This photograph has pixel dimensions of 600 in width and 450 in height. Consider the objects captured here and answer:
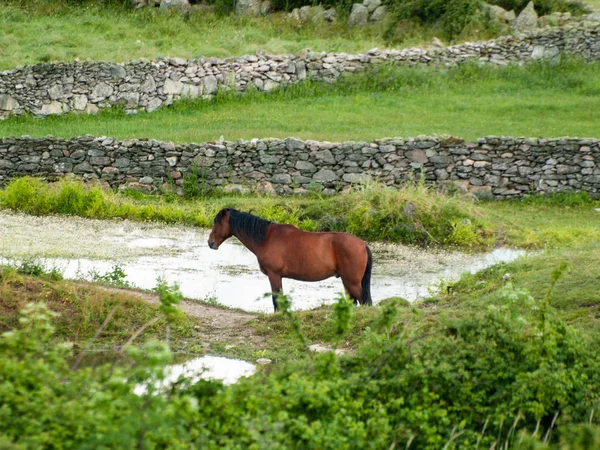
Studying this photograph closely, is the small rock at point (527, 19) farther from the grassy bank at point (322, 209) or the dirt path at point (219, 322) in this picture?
the dirt path at point (219, 322)

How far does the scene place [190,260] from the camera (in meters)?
17.7

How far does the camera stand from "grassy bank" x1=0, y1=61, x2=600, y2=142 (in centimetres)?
2661

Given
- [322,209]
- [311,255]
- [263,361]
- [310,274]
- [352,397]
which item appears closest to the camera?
[352,397]

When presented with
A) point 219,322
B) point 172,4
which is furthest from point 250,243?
point 172,4

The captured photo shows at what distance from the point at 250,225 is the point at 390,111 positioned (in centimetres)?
1641

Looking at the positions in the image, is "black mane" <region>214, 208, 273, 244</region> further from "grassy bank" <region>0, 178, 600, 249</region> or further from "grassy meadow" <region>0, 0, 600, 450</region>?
"grassy bank" <region>0, 178, 600, 249</region>

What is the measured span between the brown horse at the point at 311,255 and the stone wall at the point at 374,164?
9.77 metres

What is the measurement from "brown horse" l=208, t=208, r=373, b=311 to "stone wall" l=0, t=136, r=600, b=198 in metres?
9.77

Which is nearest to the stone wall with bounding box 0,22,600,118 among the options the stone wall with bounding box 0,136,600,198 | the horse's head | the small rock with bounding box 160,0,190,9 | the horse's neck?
the stone wall with bounding box 0,136,600,198

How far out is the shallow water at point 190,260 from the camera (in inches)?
604

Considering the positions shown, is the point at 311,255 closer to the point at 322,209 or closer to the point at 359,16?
the point at 322,209

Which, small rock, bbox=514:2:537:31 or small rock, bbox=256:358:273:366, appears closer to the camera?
small rock, bbox=256:358:273:366

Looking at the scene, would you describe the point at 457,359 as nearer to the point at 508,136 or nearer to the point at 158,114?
the point at 508,136

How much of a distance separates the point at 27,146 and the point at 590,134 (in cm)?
1573
